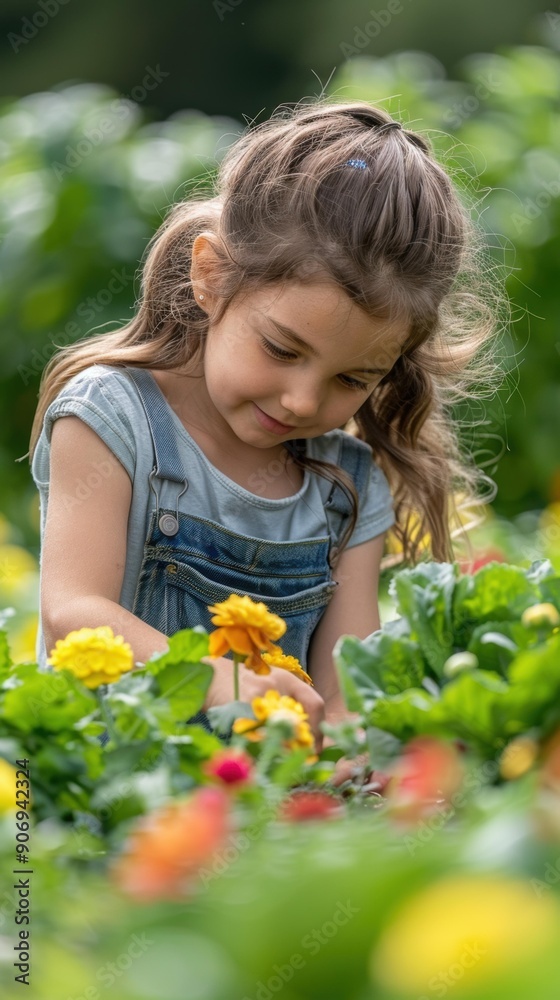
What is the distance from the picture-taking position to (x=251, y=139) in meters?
2.20

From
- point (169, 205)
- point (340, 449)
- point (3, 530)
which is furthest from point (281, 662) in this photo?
point (169, 205)

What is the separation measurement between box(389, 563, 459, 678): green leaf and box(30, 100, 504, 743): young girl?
10.6 inches

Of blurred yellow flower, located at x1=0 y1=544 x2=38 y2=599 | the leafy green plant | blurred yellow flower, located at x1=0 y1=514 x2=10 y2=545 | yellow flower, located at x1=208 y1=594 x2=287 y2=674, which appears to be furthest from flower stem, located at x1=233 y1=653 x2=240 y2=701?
blurred yellow flower, located at x1=0 y1=514 x2=10 y2=545

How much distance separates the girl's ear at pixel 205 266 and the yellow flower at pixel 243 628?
0.90 meters

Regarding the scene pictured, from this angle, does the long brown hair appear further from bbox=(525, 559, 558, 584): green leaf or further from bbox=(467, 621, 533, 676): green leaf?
bbox=(467, 621, 533, 676): green leaf

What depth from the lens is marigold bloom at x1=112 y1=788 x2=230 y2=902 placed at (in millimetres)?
885

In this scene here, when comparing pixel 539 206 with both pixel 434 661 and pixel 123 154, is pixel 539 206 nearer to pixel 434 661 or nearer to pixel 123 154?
pixel 123 154

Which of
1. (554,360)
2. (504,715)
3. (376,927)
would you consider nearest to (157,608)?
(504,715)

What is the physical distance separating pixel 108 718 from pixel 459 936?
0.59 metres

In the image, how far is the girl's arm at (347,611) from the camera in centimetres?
237

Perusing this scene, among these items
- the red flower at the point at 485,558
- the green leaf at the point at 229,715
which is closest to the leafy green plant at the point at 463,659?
the green leaf at the point at 229,715

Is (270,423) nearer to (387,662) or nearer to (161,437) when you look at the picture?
(161,437)

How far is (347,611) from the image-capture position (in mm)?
2385

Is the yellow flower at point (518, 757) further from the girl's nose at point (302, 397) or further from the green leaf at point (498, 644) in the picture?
the girl's nose at point (302, 397)
